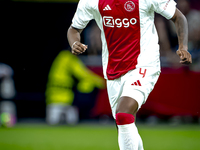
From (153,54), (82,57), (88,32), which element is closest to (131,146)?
(153,54)

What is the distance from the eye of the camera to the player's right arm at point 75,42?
156 inches

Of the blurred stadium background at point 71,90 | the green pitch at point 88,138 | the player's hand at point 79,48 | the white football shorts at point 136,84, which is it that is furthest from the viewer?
the blurred stadium background at point 71,90

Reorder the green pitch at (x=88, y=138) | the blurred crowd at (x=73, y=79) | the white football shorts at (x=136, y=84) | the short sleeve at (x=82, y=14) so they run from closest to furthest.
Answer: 1. the white football shorts at (x=136, y=84)
2. the short sleeve at (x=82, y=14)
3. the green pitch at (x=88, y=138)
4. the blurred crowd at (x=73, y=79)

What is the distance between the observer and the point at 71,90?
10.4 metres

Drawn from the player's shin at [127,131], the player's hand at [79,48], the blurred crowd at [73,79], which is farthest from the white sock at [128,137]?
the blurred crowd at [73,79]

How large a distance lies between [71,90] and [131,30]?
646 cm

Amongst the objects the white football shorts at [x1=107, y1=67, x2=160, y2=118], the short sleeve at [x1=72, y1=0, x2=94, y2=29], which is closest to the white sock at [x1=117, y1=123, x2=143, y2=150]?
the white football shorts at [x1=107, y1=67, x2=160, y2=118]

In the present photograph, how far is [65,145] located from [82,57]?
4.44 metres

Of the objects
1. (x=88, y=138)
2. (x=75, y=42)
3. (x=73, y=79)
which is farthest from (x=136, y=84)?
(x=73, y=79)

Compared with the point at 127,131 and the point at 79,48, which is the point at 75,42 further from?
the point at 127,131

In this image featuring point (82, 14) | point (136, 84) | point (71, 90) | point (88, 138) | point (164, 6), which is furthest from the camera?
point (71, 90)

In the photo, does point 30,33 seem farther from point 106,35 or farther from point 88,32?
point 106,35

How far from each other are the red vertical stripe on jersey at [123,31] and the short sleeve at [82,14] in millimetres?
197

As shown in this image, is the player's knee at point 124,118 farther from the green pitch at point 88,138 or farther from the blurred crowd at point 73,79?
the blurred crowd at point 73,79
